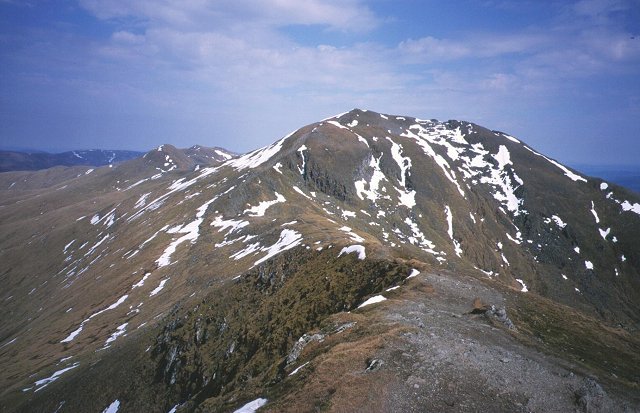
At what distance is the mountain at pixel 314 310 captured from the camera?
21.3 m

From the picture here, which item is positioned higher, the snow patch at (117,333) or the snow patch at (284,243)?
A: the snow patch at (284,243)

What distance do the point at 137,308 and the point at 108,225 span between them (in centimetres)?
12280

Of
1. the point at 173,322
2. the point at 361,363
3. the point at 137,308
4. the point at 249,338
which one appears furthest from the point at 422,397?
the point at 137,308

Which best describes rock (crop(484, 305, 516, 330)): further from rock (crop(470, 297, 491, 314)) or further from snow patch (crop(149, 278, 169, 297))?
snow patch (crop(149, 278, 169, 297))

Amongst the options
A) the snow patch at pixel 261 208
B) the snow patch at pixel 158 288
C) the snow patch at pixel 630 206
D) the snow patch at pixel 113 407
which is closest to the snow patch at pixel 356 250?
the snow patch at pixel 113 407

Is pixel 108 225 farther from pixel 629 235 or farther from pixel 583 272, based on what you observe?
pixel 629 235

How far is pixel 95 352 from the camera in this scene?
65688mm

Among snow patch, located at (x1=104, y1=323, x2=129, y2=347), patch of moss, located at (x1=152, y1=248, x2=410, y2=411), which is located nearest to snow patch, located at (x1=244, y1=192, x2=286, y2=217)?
snow patch, located at (x1=104, y1=323, x2=129, y2=347)

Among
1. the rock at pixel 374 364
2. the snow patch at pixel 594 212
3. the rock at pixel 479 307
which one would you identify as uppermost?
the rock at pixel 374 364

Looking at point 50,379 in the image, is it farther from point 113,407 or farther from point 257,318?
point 257,318

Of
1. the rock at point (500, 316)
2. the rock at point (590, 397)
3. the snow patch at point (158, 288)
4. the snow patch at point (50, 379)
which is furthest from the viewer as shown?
the snow patch at point (158, 288)

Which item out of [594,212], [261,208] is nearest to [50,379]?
[261,208]

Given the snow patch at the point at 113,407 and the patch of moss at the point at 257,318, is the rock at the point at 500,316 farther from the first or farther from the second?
the snow patch at the point at 113,407

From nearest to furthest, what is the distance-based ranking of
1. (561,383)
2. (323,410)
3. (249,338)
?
(323,410)
(561,383)
(249,338)
